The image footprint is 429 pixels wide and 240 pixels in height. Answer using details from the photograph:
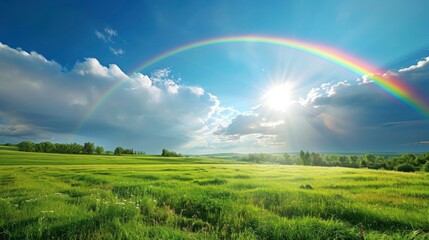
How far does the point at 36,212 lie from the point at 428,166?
3708 inches

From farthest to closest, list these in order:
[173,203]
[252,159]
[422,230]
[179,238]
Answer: [252,159], [173,203], [422,230], [179,238]

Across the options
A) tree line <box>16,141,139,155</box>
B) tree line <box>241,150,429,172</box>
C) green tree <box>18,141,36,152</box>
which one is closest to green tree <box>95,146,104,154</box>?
tree line <box>16,141,139,155</box>

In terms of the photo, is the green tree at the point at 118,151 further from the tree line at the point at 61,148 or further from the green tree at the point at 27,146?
the green tree at the point at 27,146

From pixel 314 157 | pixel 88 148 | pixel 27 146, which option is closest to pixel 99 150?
pixel 88 148

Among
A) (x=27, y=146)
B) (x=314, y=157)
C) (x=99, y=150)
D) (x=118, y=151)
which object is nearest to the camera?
(x=27, y=146)

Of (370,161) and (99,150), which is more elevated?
(99,150)

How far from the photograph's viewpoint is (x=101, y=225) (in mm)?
6324

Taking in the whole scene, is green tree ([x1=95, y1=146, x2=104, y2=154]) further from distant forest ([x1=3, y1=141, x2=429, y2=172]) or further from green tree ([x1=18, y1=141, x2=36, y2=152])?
green tree ([x1=18, y1=141, x2=36, y2=152])

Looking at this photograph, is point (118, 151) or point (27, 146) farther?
point (118, 151)

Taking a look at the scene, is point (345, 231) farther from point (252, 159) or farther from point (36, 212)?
point (252, 159)

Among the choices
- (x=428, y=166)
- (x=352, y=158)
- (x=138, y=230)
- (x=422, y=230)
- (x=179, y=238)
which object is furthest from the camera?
(x=352, y=158)

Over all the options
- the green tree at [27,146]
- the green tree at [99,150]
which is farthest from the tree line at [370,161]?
the green tree at [27,146]

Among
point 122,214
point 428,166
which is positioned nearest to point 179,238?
point 122,214

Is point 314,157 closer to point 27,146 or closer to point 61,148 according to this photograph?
point 61,148
